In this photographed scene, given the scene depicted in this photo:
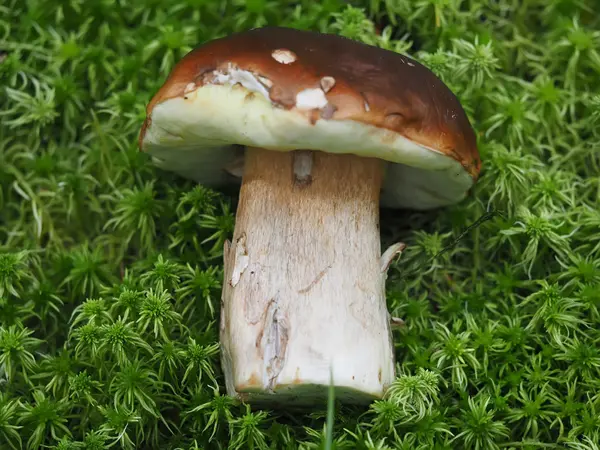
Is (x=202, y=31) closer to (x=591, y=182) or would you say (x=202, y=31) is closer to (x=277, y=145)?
(x=277, y=145)

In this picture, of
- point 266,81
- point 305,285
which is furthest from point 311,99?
point 305,285

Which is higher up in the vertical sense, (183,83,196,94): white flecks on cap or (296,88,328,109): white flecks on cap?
(296,88,328,109): white flecks on cap

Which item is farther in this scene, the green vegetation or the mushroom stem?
the green vegetation

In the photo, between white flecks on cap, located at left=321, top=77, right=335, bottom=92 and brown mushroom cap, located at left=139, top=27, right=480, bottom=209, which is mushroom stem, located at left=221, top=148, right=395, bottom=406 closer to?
brown mushroom cap, located at left=139, top=27, right=480, bottom=209

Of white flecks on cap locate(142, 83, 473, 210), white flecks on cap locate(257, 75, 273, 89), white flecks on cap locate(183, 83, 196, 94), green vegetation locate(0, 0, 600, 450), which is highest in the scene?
white flecks on cap locate(257, 75, 273, 89)

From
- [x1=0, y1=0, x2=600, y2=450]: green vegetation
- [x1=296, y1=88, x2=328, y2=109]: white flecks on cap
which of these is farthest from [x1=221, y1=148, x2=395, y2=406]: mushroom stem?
[x1=296, y1=88, x2=328, y2=109]: white flecks on cap

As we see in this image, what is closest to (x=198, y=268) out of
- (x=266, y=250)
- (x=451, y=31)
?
(x=266, y=250)

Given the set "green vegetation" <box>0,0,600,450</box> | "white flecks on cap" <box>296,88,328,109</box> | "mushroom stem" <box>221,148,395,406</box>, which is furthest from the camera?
"green vegetation" <box>0,0,600,450</box>
